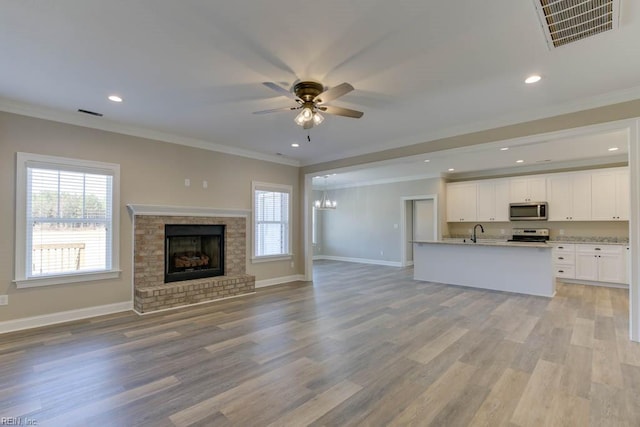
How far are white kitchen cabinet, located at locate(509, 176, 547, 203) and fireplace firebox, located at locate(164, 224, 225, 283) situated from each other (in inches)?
268

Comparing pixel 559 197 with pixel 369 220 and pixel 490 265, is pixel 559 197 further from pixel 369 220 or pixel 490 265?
pixel 369 220

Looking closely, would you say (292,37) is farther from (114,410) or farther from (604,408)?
(604,408)

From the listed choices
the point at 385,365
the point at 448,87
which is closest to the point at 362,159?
the point at 448,87

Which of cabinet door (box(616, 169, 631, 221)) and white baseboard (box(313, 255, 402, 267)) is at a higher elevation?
cabinet door (box(616, 169, 631, 221))

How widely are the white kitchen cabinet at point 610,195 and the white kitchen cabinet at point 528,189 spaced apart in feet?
2.86

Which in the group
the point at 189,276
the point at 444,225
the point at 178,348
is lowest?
the point at 178,348

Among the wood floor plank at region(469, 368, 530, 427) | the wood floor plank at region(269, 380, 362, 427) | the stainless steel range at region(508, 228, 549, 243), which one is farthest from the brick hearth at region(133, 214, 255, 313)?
the stainless steel range at region(508, 228, 549, 243)

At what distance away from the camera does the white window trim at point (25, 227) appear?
3850mm

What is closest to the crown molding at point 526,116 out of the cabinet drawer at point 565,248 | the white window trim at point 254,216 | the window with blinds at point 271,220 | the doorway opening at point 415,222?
the white window trim at point 254,216

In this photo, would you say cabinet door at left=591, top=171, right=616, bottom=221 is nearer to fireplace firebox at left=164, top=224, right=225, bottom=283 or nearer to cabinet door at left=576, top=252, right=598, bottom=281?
cabinet door at left=576, top=252, right=598, bottom=281

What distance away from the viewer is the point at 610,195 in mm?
6473

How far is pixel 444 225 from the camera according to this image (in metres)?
8.62

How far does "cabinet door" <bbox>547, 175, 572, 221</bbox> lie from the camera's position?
6934 millimetres

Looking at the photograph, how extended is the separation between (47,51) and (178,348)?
2.97 meters
